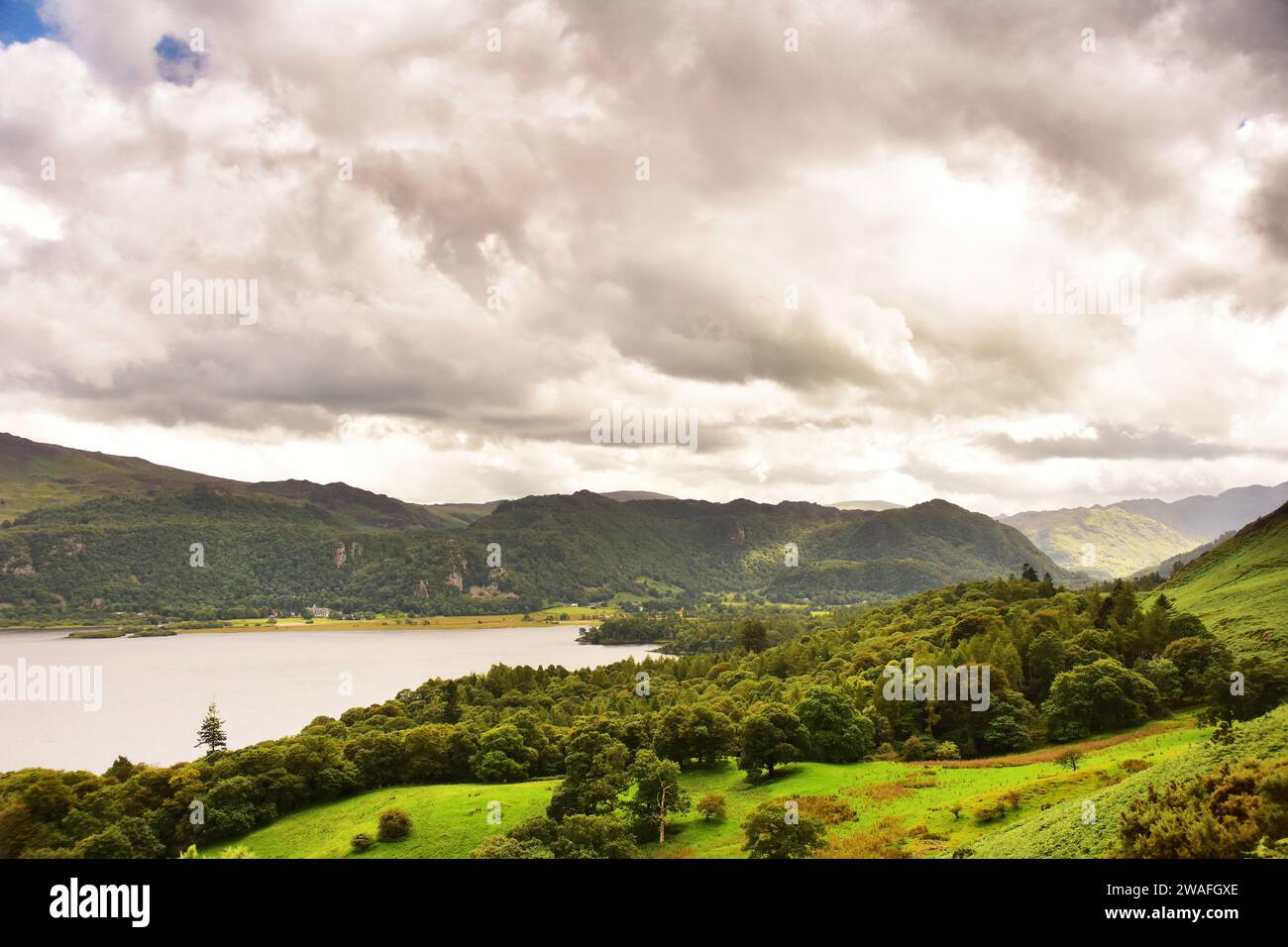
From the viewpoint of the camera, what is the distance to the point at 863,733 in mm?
43844

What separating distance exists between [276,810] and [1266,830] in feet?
159

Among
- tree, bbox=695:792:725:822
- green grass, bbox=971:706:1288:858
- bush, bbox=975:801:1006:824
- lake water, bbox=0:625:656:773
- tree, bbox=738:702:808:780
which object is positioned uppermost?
green grass, bbox=971:706:1288:858

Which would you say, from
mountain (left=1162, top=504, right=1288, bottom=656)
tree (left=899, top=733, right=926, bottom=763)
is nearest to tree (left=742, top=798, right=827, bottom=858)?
tree (left=899, top=733, right=926, bottom=763)

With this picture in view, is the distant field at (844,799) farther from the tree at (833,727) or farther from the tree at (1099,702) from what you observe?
the tree at (1099,702)

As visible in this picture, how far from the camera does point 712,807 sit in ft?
115

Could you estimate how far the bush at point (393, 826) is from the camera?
36.6 m

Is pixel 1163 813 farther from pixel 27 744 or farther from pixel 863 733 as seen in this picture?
pixel 27 744

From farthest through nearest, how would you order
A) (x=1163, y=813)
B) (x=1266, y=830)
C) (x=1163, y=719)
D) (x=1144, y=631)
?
(x=1144, y=631)
(x=1163, y=719)
(x=1163, y=813)
(x=1266, y=830)

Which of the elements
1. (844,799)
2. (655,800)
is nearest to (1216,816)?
(844,799)

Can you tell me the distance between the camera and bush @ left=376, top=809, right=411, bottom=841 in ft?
120

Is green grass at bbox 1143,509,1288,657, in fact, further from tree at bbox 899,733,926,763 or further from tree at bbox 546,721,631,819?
tree at bbox 546,721,631,819

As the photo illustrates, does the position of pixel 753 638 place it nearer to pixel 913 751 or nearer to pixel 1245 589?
pixel 1245 589

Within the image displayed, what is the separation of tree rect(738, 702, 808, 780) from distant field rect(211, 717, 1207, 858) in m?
1.05
